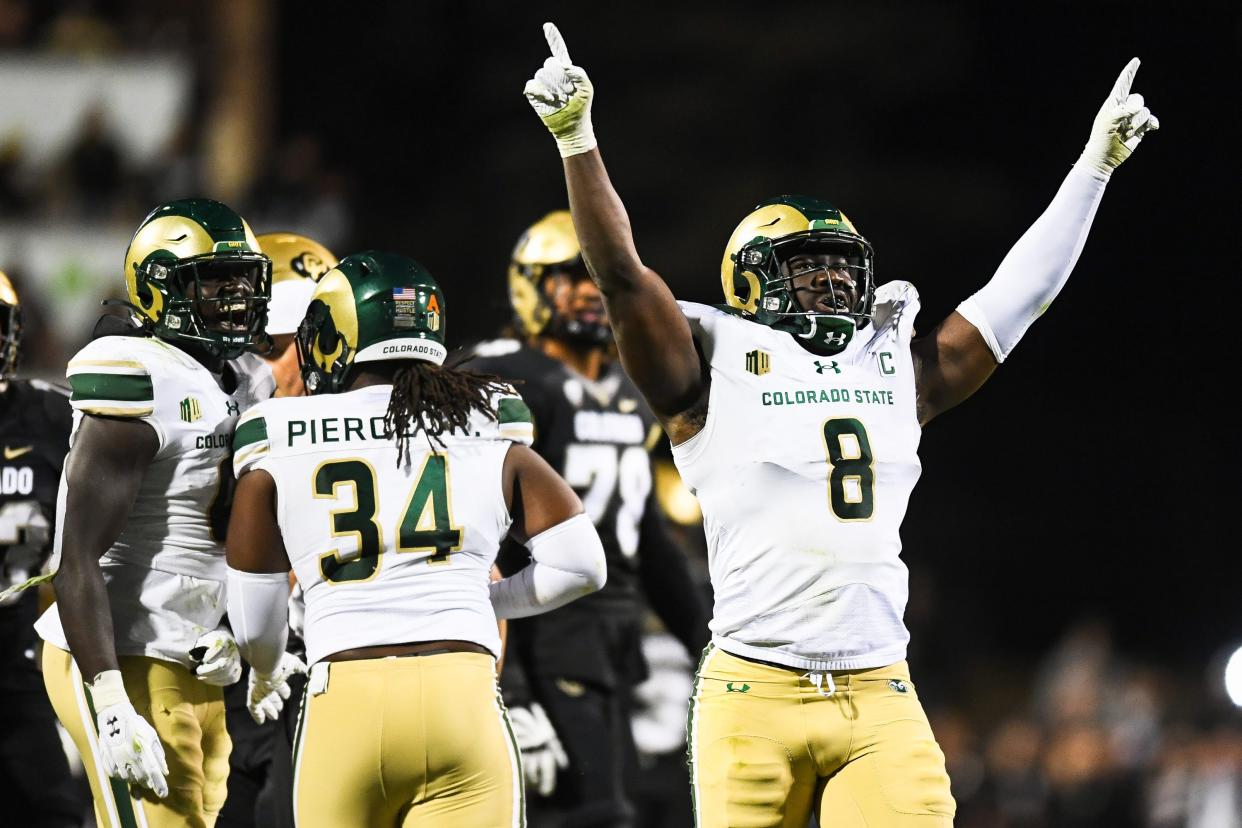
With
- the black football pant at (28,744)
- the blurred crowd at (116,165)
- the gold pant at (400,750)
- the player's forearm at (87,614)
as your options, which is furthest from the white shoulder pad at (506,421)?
the blurred crowd at (116,165)

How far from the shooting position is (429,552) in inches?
122

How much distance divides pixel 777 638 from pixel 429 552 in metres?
0.73

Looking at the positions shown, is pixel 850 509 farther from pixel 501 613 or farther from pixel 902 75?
pixel 902 75

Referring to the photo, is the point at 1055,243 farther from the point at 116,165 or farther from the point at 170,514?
the point at 116,165

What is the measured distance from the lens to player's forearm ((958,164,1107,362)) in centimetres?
369

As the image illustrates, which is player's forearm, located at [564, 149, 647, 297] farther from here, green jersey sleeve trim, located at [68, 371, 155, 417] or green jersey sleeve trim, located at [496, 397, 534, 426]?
green jersey sleeve trim, located at [68, 371, 155, 417]

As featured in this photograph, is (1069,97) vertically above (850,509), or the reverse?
(1069,97)

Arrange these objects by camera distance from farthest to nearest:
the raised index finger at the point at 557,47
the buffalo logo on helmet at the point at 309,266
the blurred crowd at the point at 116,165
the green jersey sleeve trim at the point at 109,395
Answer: the blurred crowd at the point at 116,165 < the buffalo logo on helmet at the point at 309,266 < the green jersey sleeve trim at the point at 109,395 < the raised index finger at the point at 557,47

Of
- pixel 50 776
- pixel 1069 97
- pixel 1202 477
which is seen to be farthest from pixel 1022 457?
pixel 50 776

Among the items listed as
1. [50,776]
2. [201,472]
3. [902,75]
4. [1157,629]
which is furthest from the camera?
[902,75]

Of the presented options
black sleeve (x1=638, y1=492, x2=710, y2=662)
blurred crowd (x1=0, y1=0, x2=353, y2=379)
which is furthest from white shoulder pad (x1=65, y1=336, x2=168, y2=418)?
blurred crowd (x1=0, y1=0, x2=353, y2=379)

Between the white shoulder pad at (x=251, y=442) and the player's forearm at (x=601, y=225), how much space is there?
0.70 meters

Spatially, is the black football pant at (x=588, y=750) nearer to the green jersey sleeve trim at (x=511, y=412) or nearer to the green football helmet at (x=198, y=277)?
the green football helmet at (x=198, y=277)

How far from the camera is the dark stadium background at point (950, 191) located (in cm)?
1140
